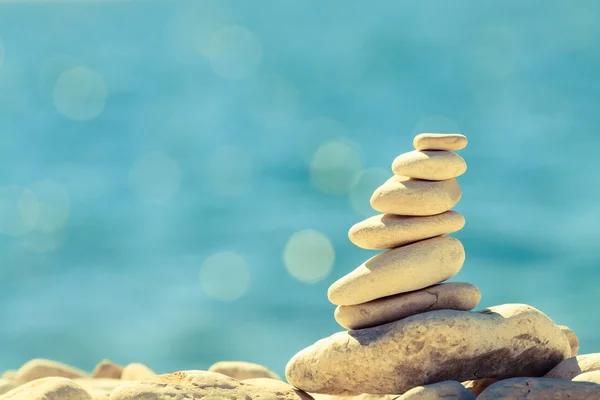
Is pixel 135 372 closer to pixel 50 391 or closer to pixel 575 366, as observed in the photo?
pixel 50 391

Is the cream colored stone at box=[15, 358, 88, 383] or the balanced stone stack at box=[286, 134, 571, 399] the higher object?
the cream colored stone at box=[15, 358, 88, 383]

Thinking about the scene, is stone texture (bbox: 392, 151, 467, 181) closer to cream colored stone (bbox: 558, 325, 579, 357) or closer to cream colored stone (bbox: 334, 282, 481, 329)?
cream colored stone (bbox: 334, 282, 481, 329)

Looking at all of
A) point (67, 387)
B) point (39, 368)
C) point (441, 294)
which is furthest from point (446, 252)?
point (39, 368)

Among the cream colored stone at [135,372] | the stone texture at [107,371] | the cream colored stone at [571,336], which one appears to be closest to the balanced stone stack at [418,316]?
the cream colored stone at [571,336]

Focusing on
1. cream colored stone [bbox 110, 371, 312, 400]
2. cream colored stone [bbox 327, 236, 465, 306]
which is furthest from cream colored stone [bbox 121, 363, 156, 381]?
cream colored stone [bbox 327, 236, 465, 306]

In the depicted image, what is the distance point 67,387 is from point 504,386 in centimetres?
313

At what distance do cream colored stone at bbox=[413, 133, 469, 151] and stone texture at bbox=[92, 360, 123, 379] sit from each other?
5.08 meters

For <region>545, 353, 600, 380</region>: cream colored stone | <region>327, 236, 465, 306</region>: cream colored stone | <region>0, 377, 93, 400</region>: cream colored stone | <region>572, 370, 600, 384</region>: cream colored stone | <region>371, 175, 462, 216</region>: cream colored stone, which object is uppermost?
<region>371, 175, 462, 216</region>: cream colored stone

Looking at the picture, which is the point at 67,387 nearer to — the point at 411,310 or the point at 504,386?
the point at 411,310

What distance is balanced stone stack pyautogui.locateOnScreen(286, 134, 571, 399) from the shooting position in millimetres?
6309

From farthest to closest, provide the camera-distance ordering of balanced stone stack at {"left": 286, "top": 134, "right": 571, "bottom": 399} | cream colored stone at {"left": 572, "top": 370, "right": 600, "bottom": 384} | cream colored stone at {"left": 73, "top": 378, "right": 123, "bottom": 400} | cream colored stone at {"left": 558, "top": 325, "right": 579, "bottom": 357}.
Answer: cream colored stone at {"left": 73, "top": 378, "right": 123, "bottom": 400} < cream colored stone at {"left": 558, "top": 325, "right": 579, "bottom": 357} < balanced stone stack at {"left": 286, "top": 134, "right": 571, "bottom": 399} < cream colored stone at {"left": 572, "top": 370, "right": 600, "bottom": 384}

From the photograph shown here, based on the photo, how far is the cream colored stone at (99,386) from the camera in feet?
25.7

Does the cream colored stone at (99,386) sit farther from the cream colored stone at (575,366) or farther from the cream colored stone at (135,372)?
the cream colored stone at (575,366)

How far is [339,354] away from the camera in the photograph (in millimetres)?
6477
